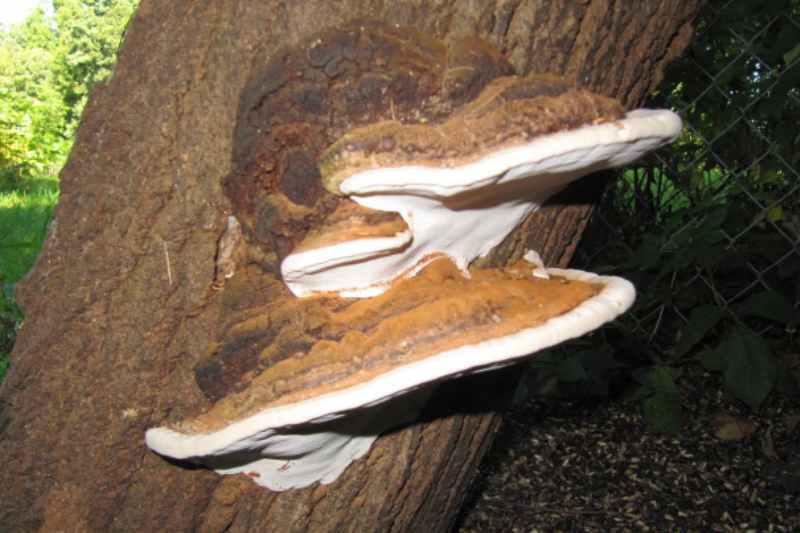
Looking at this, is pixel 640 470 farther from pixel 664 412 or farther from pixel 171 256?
pixel 171 256

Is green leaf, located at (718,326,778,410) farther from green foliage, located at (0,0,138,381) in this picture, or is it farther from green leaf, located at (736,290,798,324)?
green foliage, located at (0,0,138,381)

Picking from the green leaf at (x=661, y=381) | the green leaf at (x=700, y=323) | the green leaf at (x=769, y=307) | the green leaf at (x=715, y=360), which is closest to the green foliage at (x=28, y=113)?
the green leaf at (x=661, y=381)

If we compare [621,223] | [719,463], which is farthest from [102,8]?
[719,463]

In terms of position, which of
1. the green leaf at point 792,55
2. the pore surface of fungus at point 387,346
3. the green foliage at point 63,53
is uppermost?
the green leaf at point 792,55

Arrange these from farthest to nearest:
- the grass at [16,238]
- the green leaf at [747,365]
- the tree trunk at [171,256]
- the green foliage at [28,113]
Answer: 1. the green foliage at [28,113]
2. the grass at [16,238]
3. the green leaf at [747,365]
4. the tree trunk at [171,256]

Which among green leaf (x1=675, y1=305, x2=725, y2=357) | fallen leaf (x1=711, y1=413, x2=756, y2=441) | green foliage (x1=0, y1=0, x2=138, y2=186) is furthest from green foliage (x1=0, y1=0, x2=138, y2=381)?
fallen leaf (x1=711, y1=413, x2=756, y2=441)

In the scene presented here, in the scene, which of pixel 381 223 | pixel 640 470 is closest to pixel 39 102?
pixel 640 470

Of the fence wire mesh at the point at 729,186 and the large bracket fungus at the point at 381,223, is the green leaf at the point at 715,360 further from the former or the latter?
the large bracket fungus at the point at 381,223
